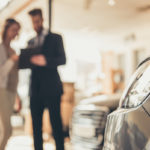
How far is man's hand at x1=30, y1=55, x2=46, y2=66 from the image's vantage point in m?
2.64

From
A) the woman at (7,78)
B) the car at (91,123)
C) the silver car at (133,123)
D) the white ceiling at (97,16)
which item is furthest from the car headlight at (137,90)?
the white ceiling at (97,16)

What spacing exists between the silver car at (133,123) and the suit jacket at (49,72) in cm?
112

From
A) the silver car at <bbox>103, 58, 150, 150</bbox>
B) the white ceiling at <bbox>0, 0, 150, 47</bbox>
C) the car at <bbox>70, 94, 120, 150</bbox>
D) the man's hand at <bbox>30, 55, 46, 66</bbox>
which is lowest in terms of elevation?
the car at <bbox>70, 94, 120, 150</bbox>

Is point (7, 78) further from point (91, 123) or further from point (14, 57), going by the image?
point (91, 123)

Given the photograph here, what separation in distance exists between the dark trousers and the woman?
25 centimetres

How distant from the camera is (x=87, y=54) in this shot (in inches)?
449

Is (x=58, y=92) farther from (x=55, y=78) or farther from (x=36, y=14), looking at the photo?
(x=36, y=14)

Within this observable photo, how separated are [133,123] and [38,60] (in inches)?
60.0

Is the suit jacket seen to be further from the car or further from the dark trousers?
the car

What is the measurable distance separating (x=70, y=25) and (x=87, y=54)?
11.7 feet

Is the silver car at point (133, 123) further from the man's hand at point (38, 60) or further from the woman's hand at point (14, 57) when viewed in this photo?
the woman's hand at point (14, 57)

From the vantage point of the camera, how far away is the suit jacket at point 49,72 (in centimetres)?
261

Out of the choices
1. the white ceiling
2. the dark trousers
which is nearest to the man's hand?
the dark trousers

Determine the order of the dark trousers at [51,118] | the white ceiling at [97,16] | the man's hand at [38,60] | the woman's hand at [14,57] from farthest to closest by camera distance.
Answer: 1. the white ceiling at [97,16]
2. the woman's hand at [14,57]
3. the man's hand at [38,60]
4. the dark trousers at [51,118]
